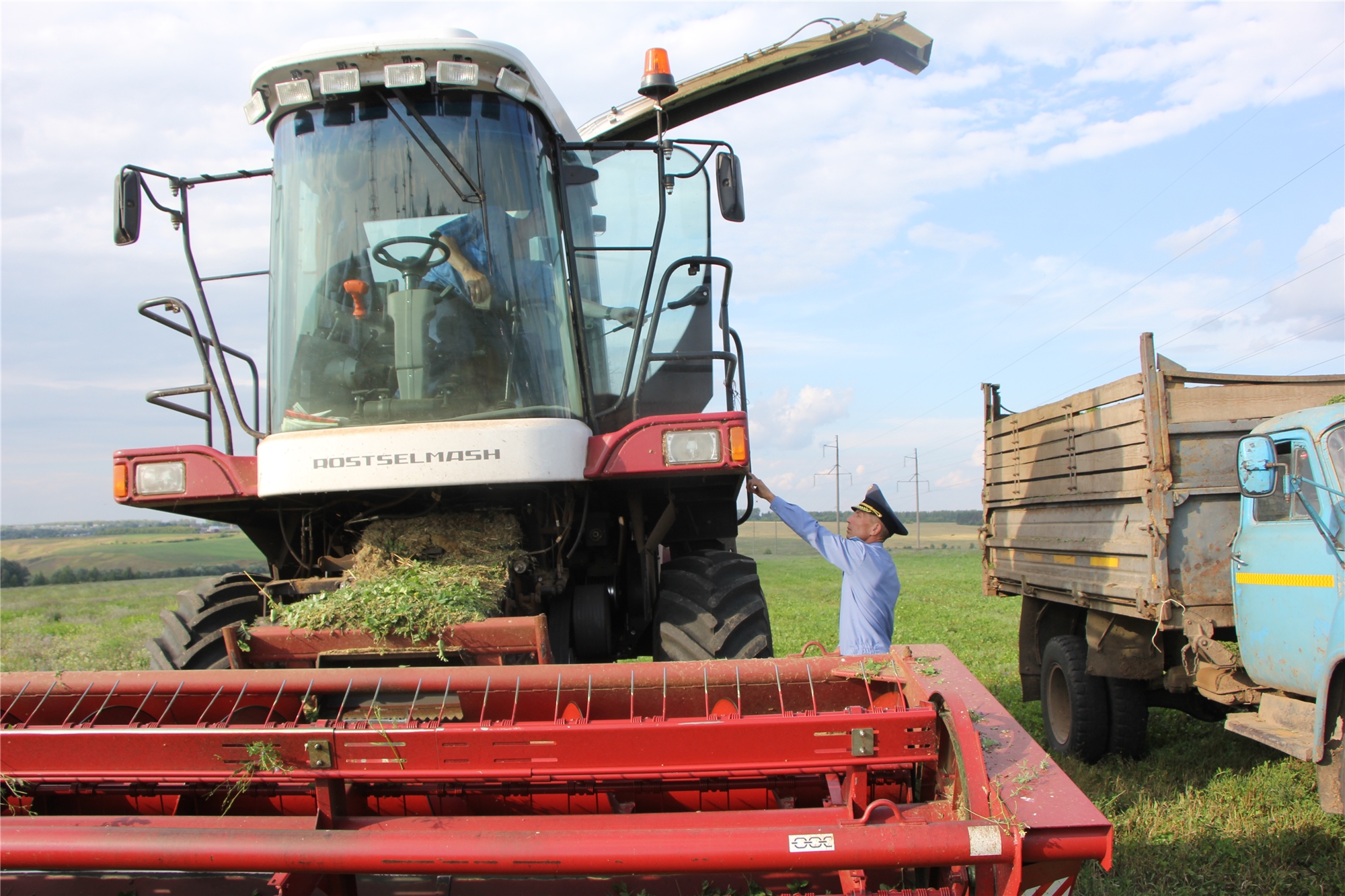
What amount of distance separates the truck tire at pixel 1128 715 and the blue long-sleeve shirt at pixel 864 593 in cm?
255

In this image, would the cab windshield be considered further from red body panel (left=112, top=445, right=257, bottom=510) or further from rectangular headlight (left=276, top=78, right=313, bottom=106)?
red body panel (left=112, top=445, right=257, bottom=510)

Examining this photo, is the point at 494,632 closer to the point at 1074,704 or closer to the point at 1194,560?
the point at 1194,560

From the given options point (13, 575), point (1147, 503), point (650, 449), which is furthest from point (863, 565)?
point (13, 575)

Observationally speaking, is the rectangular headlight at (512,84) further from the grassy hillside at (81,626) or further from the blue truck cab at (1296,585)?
the grassy hillside at (81,626)

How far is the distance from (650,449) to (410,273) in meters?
1.30

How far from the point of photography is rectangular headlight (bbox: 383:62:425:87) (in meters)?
3.92

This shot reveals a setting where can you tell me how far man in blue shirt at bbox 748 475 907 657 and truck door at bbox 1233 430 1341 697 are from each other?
1848 mm

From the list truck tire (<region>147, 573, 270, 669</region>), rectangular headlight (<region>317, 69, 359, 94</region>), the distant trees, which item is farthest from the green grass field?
the distant trees

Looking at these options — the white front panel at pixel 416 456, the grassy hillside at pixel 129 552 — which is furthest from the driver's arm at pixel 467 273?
the grassy hillside at pixel 129 552

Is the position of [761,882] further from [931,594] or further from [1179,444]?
[931,594]

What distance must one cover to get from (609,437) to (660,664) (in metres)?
1.24

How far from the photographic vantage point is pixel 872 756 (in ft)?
8.76

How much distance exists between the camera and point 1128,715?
594cm

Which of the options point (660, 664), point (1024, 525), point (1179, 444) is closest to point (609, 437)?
point (660, 664)
